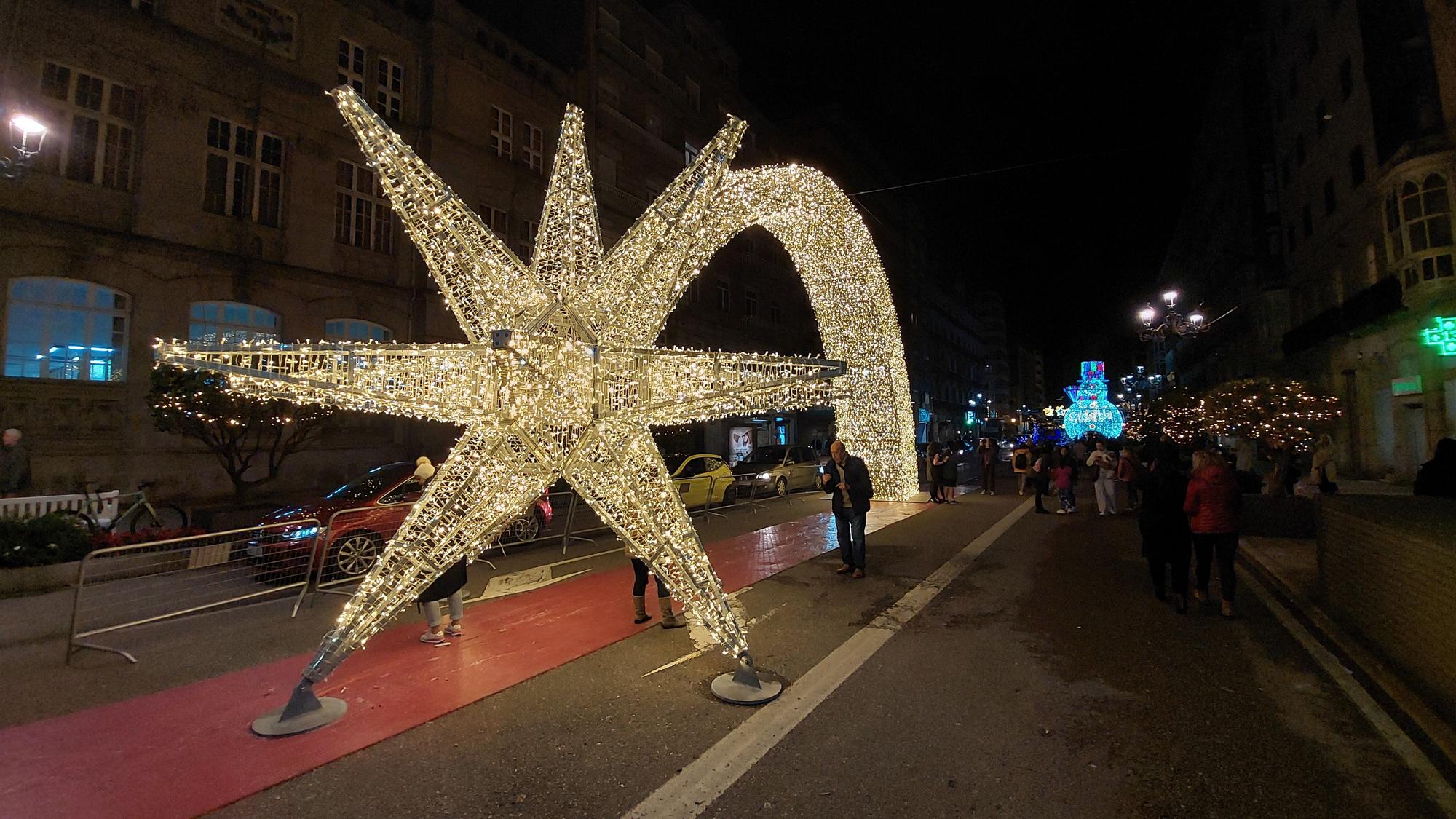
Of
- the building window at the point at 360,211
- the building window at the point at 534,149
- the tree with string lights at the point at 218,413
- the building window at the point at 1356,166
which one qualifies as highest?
the building window at the point at 534,149

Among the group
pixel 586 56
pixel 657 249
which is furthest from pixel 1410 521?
pixel 586 56

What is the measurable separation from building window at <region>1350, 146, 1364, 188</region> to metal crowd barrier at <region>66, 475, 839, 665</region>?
26.9 meters

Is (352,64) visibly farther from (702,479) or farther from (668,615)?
(668,615)

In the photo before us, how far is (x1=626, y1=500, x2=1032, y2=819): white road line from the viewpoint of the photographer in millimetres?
3088

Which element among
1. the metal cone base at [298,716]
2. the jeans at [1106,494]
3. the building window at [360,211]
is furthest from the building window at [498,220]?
the jeans at [1106,494]

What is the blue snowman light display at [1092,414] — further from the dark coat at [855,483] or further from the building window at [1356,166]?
the dark coat at [855,483]

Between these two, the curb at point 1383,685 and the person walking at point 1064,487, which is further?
the person walking at point 1064,487

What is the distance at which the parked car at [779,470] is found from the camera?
1817cm

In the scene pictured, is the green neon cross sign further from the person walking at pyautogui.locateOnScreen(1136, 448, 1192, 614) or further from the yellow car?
the yellow car

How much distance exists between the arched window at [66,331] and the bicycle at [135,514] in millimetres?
2432

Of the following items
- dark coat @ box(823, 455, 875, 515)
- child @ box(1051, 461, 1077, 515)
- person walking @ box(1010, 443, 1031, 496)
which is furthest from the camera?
person walking @ box(1010, 443, 1031, 496)

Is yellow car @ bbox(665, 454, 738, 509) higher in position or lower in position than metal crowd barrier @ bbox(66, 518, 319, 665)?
higher

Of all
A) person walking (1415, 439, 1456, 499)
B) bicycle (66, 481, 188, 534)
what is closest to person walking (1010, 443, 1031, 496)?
person walking (1415, 439, 1456, 499)

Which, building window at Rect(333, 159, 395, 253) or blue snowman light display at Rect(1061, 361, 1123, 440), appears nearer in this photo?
building window at Rect(333, 159, 395, 253)
